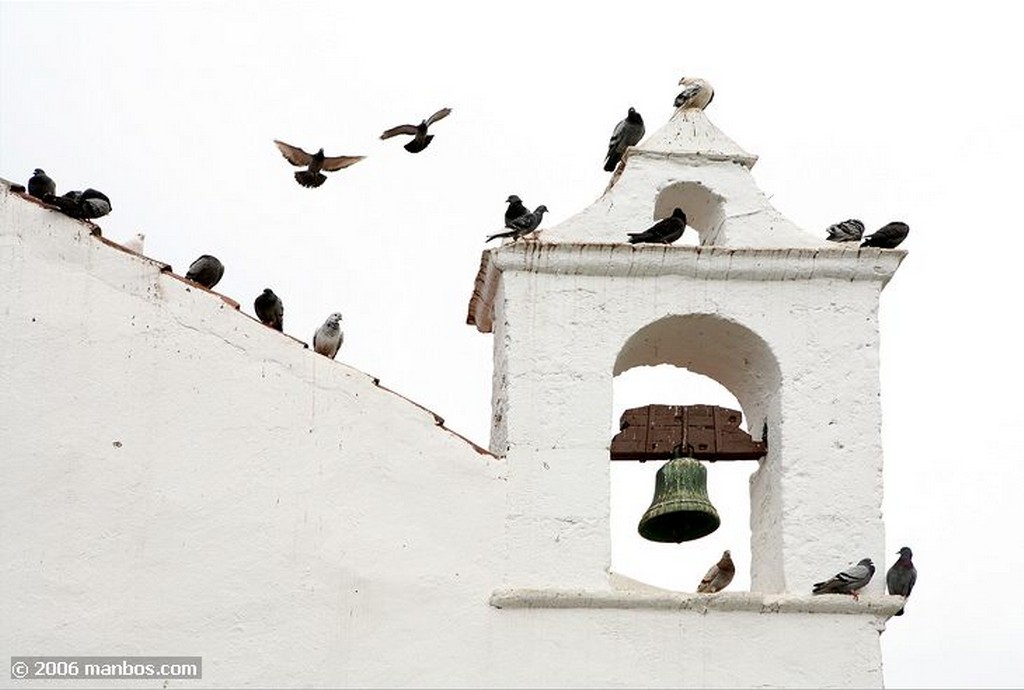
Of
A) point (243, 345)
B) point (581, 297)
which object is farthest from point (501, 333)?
point (243, 345)

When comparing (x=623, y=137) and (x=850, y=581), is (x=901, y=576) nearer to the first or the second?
(x=850, y=581)

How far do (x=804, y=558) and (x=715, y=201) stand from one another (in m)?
2.57

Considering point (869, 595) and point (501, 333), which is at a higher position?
point (501, 333)

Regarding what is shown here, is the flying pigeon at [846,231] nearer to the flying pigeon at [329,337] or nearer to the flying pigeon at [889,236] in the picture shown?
the flying pigeon at [889,236]

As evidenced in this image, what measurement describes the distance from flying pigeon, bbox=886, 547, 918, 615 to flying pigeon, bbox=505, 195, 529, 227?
334cm

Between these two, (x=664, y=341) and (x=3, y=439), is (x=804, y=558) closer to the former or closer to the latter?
(x=664, y=341)

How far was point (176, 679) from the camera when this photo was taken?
16453mm

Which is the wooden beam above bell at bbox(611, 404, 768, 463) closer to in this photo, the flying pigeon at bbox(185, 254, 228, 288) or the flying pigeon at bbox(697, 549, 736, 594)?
the flying pigeon at bbox(697, 549, 736, 594)

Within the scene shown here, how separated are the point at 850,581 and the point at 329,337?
164 inches

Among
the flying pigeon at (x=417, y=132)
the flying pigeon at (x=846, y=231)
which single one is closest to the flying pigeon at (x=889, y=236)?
the flying pigeon at (x=846, y=231)

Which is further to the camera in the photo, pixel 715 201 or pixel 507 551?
pixel 715 201

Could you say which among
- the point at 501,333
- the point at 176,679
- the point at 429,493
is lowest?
the point at 176,679

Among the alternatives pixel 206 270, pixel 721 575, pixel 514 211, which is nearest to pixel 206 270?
pixel 206 270

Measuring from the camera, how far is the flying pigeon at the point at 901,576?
17.0 m
